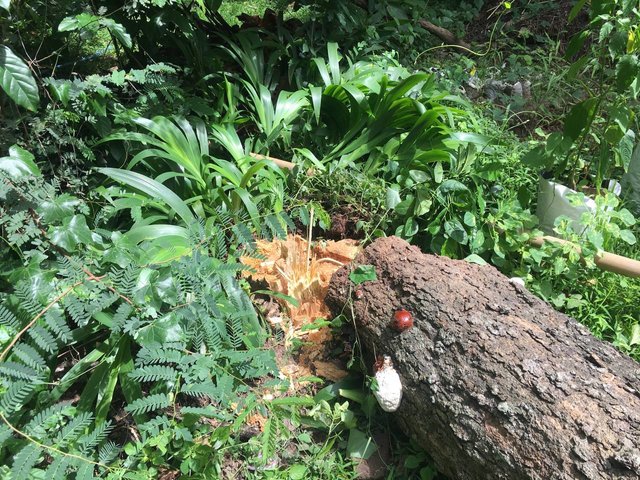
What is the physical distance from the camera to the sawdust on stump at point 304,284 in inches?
90.1

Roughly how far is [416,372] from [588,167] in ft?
5.35

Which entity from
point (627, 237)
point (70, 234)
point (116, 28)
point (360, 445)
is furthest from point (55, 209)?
point (627, 237)

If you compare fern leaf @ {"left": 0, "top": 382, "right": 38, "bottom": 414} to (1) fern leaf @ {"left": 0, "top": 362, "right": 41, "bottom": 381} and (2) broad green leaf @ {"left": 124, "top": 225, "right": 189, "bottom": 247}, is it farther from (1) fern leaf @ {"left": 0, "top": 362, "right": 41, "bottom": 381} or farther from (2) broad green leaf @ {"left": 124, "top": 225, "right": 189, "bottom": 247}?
(2) broad green leaf @ {"left": 124, "top": 225, "right": 189, "bottom": 247}

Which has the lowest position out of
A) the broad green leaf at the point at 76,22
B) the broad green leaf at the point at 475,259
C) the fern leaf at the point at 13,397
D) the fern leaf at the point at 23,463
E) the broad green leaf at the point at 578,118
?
the broad green leaf at the point at 475,259

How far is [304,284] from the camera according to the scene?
2.43 m

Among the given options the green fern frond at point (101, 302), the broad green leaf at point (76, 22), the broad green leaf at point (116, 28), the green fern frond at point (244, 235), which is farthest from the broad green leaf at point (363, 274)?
the broad green leaf at point (76, 22)

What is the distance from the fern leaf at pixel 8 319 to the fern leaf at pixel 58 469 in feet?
1.45

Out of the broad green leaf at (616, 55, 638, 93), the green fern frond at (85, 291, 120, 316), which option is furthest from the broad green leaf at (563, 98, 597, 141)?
the green fern frond at (85, 291, 120, 316)

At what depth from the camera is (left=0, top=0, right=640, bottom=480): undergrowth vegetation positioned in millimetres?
1727

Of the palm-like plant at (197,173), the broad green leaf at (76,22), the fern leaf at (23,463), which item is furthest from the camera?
the palm-like plant at (197,173)

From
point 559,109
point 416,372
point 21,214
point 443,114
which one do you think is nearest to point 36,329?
point 21,214

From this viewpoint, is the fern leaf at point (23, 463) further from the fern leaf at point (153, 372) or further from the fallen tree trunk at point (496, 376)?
the fallen tree trunk at point (496, 376)

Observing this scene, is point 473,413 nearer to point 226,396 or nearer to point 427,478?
point 427,478

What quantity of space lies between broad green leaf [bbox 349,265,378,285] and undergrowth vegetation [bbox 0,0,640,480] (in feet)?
0.64
